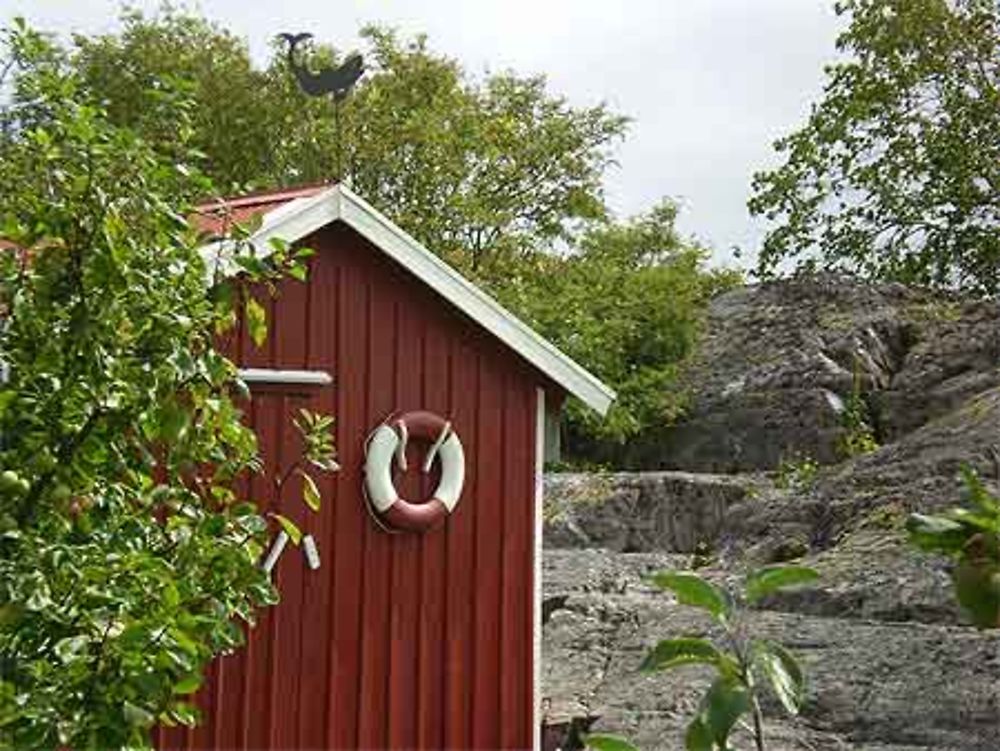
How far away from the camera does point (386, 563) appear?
6.76 m

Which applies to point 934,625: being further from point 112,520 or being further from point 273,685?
point 112,520

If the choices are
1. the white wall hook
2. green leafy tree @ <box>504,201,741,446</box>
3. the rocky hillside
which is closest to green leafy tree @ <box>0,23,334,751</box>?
the white wall hook

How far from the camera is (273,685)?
21.2 ft

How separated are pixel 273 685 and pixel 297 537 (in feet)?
9.37

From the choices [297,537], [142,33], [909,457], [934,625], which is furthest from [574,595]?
[142,33]

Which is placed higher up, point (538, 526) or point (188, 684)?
point (538, 526)

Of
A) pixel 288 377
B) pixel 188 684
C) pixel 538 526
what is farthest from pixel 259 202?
pixel 188 684

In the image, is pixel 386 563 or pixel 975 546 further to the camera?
pixel 386 563

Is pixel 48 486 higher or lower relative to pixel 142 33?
lower

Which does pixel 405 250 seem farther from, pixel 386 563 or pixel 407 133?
pixel 407 133

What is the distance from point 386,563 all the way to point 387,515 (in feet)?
0.74

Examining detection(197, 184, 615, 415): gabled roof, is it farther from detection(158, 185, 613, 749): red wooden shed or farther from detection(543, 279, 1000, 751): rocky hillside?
detection(543, 279, 1000, 751): rocky hillside

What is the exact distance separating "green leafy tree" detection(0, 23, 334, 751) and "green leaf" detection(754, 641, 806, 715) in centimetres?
185

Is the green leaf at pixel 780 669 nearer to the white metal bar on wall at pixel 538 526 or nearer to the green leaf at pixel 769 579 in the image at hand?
the green leaf at pixel 769 579
